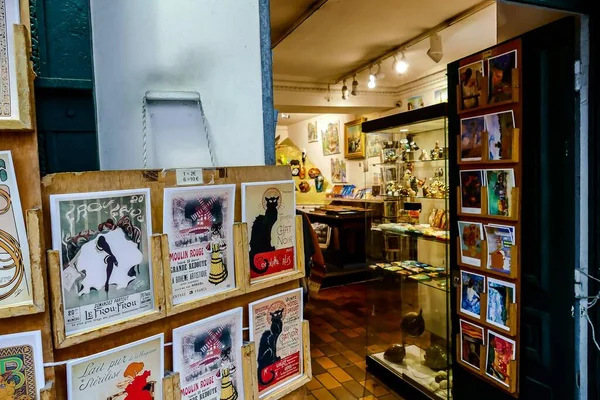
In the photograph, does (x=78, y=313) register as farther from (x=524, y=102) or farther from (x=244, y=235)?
(x=524, y=102)

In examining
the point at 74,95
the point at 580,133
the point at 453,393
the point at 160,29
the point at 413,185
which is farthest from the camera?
the point at 413,185

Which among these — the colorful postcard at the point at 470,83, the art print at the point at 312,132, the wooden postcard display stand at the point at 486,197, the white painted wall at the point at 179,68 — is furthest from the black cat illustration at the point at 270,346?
the art print at the point at 312,132

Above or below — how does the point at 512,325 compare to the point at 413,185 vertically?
below

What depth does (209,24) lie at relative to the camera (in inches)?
48.3

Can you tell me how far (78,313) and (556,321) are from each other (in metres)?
1.87

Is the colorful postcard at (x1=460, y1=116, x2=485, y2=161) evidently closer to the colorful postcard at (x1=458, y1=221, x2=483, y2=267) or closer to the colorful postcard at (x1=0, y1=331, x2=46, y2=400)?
the colorful postcard at (x1=458, y1=221, x2=483, y2=267)

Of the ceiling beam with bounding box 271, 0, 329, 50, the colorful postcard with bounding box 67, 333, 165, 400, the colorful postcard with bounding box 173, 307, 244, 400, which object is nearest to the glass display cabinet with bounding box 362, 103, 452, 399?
the ceiling beam with bounding box 271, 0, 329, 50

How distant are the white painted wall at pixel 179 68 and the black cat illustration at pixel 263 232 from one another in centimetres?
21

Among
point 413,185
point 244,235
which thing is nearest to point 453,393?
point 413,185

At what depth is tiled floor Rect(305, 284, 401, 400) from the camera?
3.08 m

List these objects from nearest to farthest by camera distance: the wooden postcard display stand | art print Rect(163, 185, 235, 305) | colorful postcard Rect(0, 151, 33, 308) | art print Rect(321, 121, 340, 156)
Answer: colorful postcard Rect(0, 151, 33, 308) → art print Rect(163, 185, 235, 305) → the wooden postcard display stand → art print Rect(321, 121, 340, 156)

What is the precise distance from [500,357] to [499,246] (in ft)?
1.84

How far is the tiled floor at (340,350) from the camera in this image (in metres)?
3.08

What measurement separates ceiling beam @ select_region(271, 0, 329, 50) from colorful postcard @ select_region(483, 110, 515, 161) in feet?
5.74
